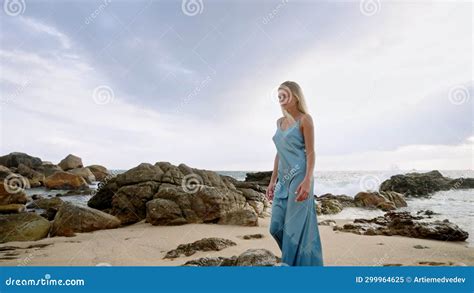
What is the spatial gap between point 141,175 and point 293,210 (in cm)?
530

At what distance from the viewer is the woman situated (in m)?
3.25

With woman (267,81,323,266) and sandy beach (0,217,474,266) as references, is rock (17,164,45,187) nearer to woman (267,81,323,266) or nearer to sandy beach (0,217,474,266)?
sandy beach (0,217,474,266)

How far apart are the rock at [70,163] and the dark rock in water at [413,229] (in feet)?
87.3

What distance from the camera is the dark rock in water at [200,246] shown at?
4.70 meters

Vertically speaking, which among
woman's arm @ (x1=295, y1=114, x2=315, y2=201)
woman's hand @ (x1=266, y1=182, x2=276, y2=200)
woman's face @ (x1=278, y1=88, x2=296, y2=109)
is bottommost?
woman's hand @ (x1=266, y1=182, x2=276, y2=200)

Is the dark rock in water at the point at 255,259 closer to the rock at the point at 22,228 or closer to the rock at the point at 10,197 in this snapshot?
the rock at the point at 22,228

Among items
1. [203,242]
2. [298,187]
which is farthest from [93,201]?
[298,187]

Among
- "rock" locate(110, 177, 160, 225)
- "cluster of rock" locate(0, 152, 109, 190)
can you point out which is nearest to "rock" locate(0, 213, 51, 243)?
"rock" locate(110, 177, 160, 225)

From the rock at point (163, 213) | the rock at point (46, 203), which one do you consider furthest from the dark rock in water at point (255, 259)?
the rock at point (46, 203)

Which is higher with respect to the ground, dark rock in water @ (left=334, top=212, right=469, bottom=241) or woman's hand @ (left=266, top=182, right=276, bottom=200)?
woman's hand @ (left=266, top=182, right=276, bottom=200)

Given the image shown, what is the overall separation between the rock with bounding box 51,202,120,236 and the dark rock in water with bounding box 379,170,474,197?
14.7 m

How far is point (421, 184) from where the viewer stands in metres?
17.6

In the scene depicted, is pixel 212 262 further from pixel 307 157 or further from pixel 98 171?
pixel 98 171

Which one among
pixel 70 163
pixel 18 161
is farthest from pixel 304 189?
pixel 18 161
